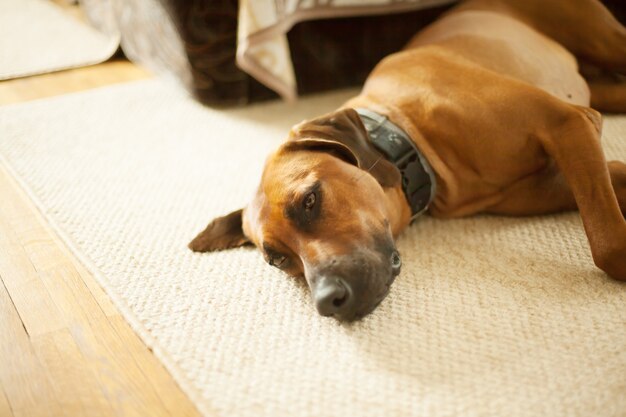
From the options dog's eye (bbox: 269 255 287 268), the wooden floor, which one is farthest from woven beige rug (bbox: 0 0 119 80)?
dog's eye (bbox: 269 255 287 268)

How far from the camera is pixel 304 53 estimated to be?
3.37m

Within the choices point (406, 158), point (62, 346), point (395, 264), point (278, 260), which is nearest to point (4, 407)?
point (62, 346)

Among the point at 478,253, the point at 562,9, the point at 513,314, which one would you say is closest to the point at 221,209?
the point at 478,253

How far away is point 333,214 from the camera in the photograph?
1.73 metres

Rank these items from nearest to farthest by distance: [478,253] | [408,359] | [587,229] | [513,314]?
[408,359] < [513,314] < [587,229] < [478,253]

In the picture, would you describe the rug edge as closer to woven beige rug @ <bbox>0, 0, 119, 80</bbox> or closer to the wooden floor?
the wooden floor

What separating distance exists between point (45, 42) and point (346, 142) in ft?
13.2

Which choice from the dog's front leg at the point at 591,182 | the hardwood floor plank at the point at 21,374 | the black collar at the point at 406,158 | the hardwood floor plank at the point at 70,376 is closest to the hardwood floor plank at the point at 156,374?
the hardwood floor plank at the point at 70,376

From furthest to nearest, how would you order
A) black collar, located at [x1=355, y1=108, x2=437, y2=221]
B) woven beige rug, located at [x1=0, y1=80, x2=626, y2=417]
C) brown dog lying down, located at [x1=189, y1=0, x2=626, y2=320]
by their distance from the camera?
black collar, located at [x1=355, y1=108, x2=437, y2=221] → brown dog lying down, located at [x1=189, y1=0, x2=626, y2=320] → woven beige rug, located at [x1=0, y1=80, x2=626, y2=417]

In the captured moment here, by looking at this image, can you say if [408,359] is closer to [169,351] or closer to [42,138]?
[169,351]

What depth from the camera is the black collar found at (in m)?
1.98

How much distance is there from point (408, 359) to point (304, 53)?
7.41ft

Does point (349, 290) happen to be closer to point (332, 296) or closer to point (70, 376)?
point (332, 296)

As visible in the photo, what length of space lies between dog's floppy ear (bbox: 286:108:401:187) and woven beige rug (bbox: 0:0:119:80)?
3.05 metres
